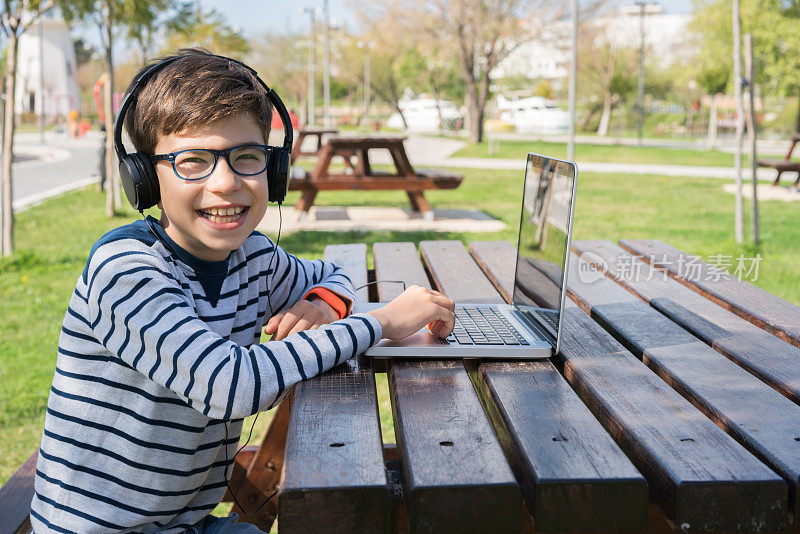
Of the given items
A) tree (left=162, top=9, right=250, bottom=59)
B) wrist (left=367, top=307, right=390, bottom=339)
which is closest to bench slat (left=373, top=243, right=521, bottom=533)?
wrist (left=367, top=307, right=390, bottom=339)

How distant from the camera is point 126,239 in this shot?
1.65 meters

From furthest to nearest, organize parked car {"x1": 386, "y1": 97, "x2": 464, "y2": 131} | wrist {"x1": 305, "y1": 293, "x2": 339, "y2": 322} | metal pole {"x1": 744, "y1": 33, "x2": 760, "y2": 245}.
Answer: parked car {"x1": 386, "y1": 97, "x2": 464, "y2": 131} < metal pole {"x1": 744, "y1": 33, "x2": 760, "y2": 245} < wrist {"x1": 305, "y1": 293, "x2": 339, "y2": 322}

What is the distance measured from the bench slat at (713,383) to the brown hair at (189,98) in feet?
3.28

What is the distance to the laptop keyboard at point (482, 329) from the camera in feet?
5.90

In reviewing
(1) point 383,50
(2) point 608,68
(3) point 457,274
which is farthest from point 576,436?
(2) point 608,68

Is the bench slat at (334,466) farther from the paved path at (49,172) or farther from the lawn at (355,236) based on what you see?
the paved path at (49,172)

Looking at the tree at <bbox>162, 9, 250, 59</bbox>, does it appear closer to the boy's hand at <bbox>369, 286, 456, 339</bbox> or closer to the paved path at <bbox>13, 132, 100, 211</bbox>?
the paved path at <bbox>13, 132, 100, 211</bbox>

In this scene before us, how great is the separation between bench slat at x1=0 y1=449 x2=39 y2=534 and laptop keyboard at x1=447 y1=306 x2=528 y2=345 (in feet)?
3.37

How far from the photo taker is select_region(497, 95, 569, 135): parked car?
51531mm

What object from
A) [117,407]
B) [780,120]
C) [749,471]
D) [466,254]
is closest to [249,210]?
[117,407]

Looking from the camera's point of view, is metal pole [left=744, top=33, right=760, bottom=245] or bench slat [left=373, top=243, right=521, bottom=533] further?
metal pole [left=744, top=33, right=760, bottom=245]

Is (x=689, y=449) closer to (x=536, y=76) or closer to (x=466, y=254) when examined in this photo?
(x=466, y=254)

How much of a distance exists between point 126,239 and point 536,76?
64.2 meters

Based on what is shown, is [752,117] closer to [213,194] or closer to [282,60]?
[213,194]
